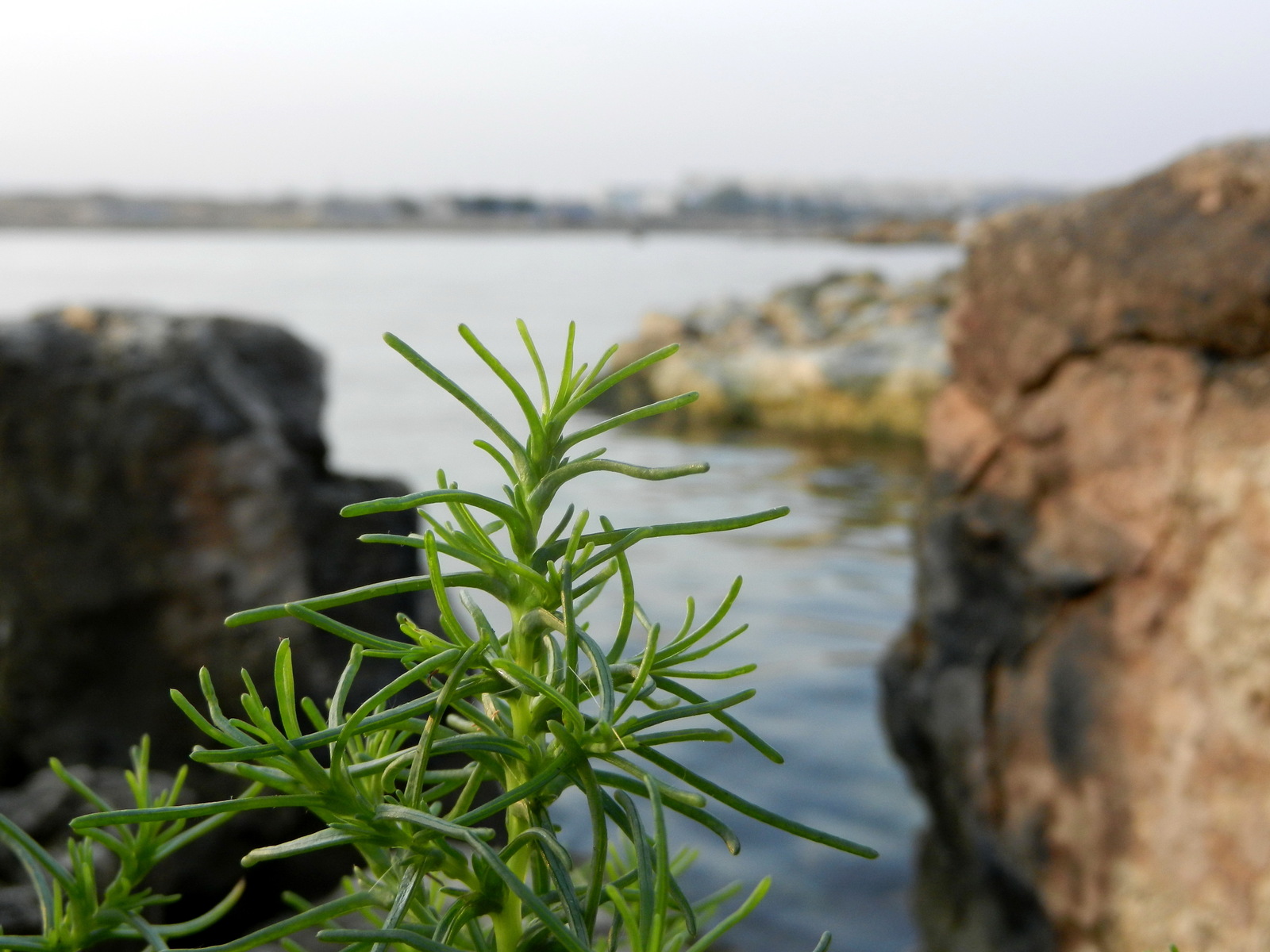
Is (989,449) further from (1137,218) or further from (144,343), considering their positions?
(144,343)

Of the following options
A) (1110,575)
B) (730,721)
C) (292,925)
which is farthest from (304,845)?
(1110,575)

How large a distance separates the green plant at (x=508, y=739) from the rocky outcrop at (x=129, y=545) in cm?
→ 285

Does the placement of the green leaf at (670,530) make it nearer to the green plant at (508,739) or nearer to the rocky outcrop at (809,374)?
the green plant at (508,739)

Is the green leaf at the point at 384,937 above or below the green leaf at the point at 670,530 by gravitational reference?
below

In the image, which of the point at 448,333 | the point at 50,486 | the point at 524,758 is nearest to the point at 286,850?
the point at 524,758

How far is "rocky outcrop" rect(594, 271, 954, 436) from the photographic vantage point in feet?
51.3

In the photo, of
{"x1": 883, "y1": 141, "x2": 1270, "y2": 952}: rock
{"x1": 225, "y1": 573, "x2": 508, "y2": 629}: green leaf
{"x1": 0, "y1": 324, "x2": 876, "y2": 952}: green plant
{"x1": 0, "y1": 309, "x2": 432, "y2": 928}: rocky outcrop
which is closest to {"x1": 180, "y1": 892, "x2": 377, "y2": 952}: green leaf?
{"x1": 0, "y1": 324, "x2": 876, "y2": 952}: green plant

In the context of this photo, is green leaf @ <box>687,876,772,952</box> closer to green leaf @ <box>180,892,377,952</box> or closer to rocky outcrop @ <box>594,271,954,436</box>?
green leaf @ <box>180,892,377,952</box>

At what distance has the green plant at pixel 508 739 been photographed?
2.05 ft

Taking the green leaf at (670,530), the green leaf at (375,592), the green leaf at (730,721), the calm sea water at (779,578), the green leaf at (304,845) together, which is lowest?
the calm sea water at (779,578)

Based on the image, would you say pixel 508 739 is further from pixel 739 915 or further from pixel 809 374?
pixel 809 374

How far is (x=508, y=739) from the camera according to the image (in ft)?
2.24

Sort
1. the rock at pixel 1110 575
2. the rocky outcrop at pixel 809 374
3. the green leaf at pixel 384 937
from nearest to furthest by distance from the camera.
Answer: the green leaf at pixel 384 937
the rock at pixel 1110 575
the rocky outcrop at pixel 809 374

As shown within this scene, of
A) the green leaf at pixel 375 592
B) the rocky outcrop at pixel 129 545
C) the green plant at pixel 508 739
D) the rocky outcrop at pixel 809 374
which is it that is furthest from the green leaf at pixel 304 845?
the rocky outcrop at pixel 809 374
